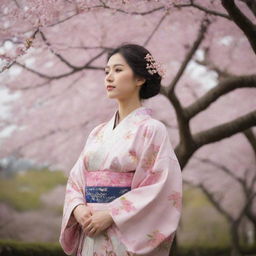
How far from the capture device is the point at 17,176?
2702 cm

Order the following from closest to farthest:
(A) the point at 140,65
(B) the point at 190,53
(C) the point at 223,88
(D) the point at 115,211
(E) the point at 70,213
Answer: (D) the point at 115,211
(E) the point at 70,213
(A) the point at 140,65
(C) the point at 223,88
(B) the point at 190,53

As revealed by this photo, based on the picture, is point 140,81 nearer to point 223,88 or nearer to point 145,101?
point 223,88

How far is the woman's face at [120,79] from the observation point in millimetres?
2883

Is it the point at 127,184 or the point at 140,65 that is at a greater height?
the point at 140,65

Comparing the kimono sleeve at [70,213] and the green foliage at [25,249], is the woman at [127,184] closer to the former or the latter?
the kimono sleeve at [70,213]

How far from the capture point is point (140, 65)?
293cm

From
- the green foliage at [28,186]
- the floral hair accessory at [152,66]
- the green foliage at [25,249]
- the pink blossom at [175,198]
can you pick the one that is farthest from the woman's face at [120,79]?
the green foliage at [28,186]

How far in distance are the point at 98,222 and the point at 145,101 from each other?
522cm

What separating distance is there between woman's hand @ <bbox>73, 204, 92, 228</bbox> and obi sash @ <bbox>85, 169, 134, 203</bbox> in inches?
2.9

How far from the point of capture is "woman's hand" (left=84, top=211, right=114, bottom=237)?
262 cm

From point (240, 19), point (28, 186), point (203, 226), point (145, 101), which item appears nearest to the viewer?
point (240, 19)

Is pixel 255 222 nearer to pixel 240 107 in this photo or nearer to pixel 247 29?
pixel 240 107

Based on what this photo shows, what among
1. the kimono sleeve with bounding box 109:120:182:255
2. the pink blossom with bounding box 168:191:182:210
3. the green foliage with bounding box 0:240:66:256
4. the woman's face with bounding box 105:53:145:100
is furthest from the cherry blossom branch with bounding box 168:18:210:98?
the green foliage with bounding box 0:240:66:256

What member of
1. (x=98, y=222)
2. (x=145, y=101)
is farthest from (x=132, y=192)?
(x=145, y=101)
